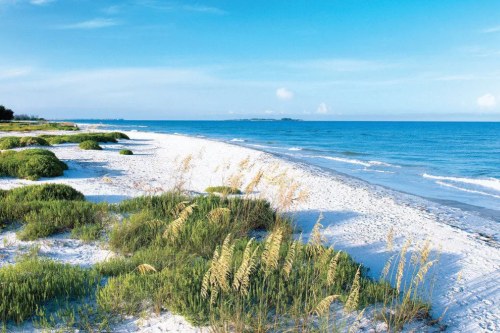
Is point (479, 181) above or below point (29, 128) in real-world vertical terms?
below

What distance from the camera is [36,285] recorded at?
17.8 ft

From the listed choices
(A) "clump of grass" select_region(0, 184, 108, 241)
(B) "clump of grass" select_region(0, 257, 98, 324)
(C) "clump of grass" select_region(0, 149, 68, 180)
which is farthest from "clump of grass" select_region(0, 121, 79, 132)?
(B) "clump of grass" select_region(0, 257, 98, 324)

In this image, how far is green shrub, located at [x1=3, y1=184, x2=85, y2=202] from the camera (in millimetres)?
10765

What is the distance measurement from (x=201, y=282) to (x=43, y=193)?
748 cm

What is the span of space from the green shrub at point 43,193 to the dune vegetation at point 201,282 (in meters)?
1.76

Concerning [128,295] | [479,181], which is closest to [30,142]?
[128,295]

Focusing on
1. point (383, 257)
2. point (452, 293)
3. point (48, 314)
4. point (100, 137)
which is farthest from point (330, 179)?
point (100, 137)

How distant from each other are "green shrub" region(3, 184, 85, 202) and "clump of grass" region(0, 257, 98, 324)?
4936 millimetres

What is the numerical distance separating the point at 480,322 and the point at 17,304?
245 inches

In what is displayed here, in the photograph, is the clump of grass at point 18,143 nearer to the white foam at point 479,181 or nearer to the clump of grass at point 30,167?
the clump of grass at point 30,167

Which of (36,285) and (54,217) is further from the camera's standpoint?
(54,217)

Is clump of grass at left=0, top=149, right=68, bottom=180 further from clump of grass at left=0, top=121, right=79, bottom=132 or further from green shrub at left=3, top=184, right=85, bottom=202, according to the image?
clump of grass at left=0, top=121, right=79, bottom=132

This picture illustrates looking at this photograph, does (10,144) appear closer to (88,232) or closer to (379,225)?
(88,232)

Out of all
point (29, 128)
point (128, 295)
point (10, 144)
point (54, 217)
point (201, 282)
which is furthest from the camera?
point (29, 128)
